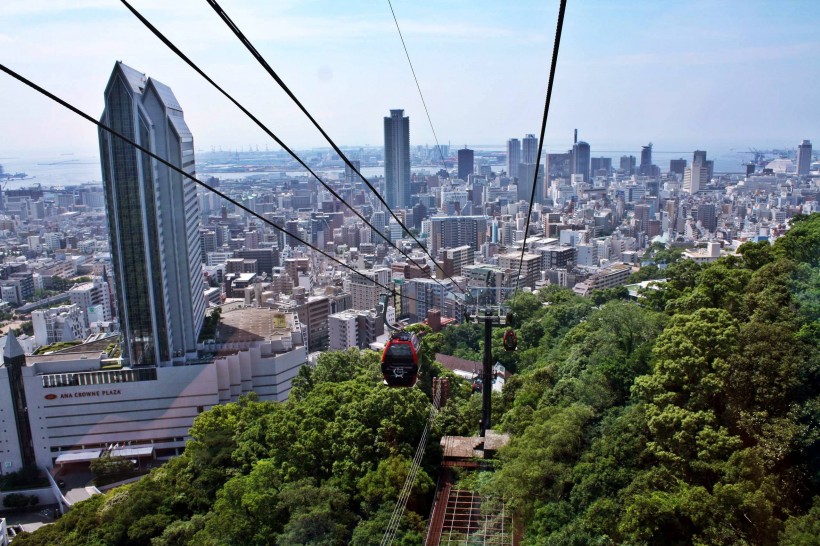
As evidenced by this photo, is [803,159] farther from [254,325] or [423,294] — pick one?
[254,325]

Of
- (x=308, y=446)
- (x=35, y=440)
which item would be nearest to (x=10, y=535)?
(x=35, y=440)

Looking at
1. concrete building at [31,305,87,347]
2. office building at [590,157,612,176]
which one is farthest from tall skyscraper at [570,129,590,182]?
concrete building at [31,305,87,347]

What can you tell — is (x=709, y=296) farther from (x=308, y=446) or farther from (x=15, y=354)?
(x=15, y=354)

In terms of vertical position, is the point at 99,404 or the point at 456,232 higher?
the point at 456,232

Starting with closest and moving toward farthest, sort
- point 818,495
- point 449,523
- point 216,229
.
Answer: point 818,495 → point 449,523 → point 216,229

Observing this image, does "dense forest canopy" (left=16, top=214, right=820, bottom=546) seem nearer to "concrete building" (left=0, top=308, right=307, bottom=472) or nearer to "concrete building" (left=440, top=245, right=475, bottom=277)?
"concrete building" (left=0, top=308, right=307, bottom=472)

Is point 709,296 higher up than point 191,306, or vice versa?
point 709,296

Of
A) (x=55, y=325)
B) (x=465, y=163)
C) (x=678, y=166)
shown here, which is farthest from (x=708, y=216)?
(x=55, y=325)
